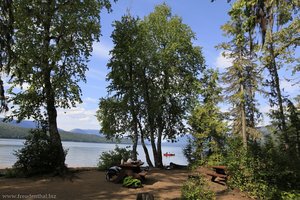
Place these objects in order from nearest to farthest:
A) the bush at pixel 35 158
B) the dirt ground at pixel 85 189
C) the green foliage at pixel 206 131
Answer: the dirt ground at pixel 85 189
the bush at pixel 35 158
the green foliage at pixel 206 131

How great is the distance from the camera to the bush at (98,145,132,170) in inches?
765

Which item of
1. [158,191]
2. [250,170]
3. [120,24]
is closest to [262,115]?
[120,24]

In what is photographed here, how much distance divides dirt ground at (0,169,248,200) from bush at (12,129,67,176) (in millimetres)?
938

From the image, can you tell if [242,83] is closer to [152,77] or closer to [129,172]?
[152,77]

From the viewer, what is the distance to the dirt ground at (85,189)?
430 inches

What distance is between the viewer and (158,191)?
1225 centimetres

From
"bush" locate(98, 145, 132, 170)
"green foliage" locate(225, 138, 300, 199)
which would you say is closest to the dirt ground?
"green foliage" locate(225, 138, 300, 199)

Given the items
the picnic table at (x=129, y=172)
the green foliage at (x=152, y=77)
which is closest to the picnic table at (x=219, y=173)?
the picnic table at (x=129, y=172)

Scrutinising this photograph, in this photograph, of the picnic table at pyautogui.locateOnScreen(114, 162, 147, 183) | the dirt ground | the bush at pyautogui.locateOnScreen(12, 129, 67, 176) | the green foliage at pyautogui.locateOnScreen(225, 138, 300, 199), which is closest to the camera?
the dirt ground

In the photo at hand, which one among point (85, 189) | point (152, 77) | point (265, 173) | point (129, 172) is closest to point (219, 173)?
point (265, 173)

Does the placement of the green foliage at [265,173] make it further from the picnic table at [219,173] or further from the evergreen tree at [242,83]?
the evergreen tree at [242,83]

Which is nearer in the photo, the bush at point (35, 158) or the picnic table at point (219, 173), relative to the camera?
the picnic table at point (219, 173)

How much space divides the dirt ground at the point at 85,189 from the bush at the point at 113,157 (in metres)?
4.23

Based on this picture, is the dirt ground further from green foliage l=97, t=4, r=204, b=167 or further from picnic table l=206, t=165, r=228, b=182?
green foliage l=97, t=4, r=204, b=167
